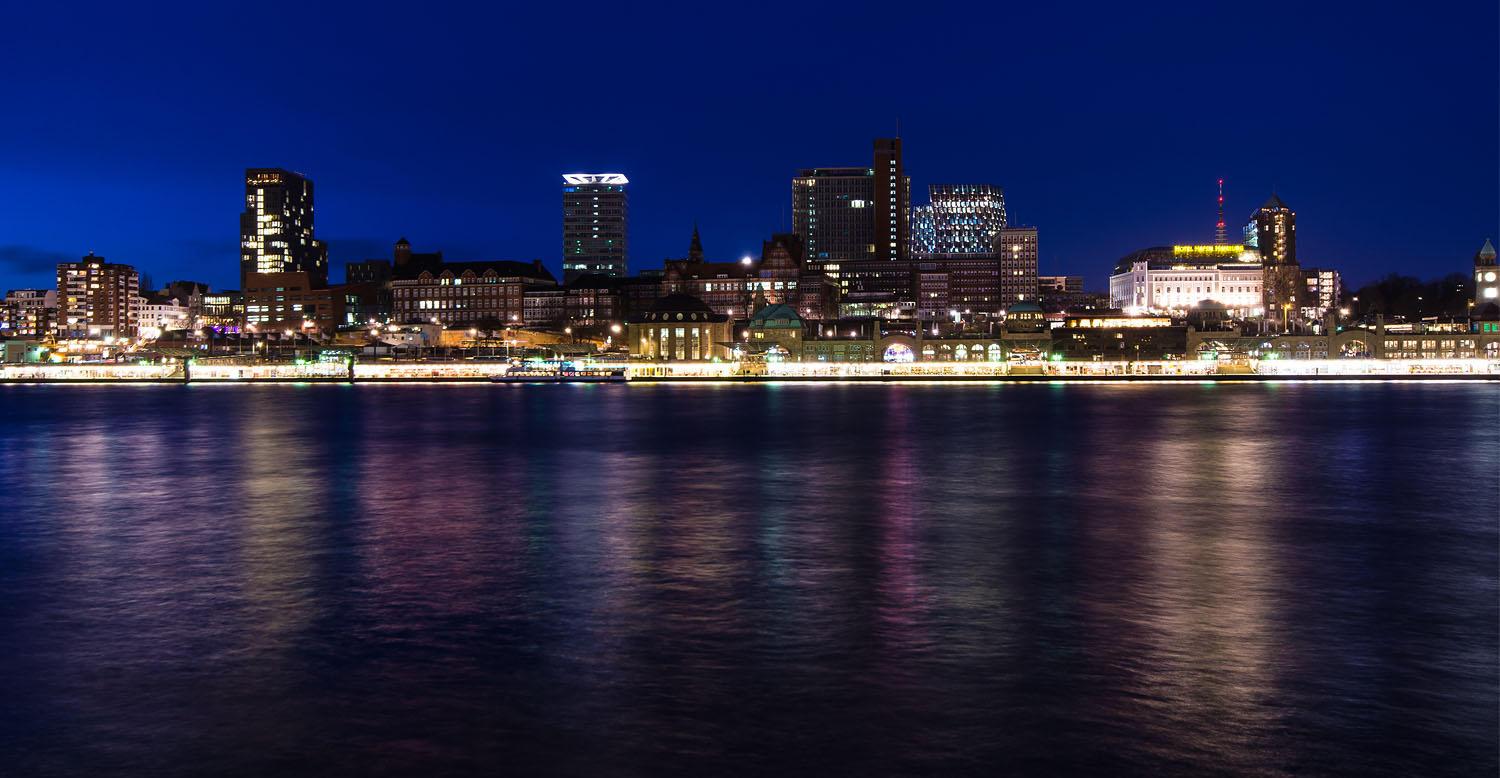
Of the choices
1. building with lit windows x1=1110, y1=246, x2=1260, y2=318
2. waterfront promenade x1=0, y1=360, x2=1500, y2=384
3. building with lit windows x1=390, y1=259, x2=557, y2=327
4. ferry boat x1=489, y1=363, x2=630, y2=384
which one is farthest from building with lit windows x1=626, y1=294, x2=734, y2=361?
building with lit windows x1=1110, y1=246, x2=1260, y2=318

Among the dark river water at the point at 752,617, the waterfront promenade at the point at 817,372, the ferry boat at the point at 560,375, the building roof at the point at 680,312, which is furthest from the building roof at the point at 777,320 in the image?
the dark river water at the point at 752,617

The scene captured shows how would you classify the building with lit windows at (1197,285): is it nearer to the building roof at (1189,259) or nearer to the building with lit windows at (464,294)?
the building roof at (1189,259)

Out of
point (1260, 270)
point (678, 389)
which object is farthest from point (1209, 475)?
point (1260, 270)

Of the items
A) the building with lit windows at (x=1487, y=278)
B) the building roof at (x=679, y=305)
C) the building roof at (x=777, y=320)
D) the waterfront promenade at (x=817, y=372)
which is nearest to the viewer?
the waterfront promenade at (x=817, y=372)

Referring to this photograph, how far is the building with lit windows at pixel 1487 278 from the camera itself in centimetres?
16412

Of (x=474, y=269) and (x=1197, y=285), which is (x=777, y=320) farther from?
(x=1197, y=285)

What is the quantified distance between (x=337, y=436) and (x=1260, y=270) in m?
179

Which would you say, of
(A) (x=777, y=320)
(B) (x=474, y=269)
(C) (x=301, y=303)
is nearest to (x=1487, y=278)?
(A) (x=777, y=320)

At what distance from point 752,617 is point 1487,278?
188 m

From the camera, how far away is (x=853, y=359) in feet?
443

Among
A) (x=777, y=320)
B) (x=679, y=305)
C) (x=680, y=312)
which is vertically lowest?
(x=777, y=320)

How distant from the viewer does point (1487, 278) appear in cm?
16612

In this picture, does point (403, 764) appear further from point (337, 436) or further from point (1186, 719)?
point (337, 436)

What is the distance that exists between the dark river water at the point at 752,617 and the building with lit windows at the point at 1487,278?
153595mm
